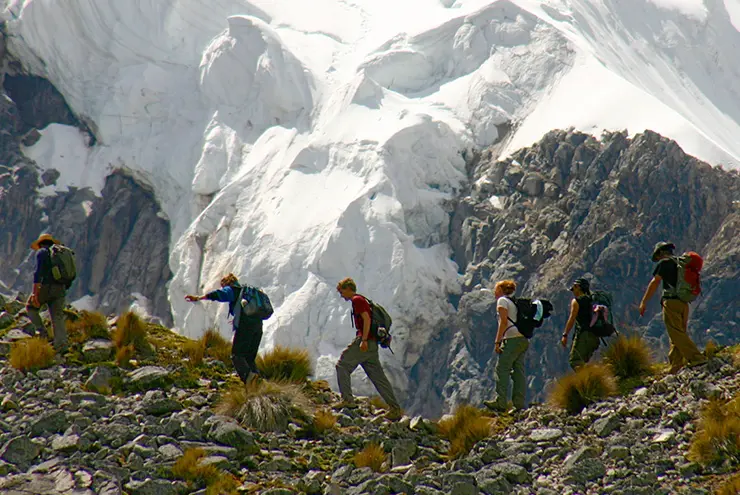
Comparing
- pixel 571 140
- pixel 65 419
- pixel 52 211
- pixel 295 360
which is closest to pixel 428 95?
pixel 571 140

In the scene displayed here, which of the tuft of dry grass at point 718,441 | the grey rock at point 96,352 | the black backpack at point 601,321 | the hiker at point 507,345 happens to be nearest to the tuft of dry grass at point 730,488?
the tuft of dry grass at point 718,441

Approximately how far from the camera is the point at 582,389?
53.1ft

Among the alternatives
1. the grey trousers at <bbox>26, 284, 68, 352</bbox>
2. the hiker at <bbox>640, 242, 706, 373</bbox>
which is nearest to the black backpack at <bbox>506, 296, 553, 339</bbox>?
the hiker at <bbox>640, 242, 706, 373</bbox>

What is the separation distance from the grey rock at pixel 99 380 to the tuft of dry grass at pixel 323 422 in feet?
10.9

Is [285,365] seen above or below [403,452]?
below

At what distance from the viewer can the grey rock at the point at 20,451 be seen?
1273 centimetres

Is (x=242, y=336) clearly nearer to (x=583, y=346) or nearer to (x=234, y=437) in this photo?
(x=234, y=437)

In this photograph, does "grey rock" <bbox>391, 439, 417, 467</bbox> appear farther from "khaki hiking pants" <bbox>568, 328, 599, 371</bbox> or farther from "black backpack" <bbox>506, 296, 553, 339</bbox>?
"khaki hiking pants" <bbox>568, 328, 599, 371</bbox>

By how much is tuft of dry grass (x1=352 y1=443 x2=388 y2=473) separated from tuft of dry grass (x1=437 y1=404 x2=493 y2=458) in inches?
55.0

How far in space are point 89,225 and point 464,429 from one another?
6254 centimetres

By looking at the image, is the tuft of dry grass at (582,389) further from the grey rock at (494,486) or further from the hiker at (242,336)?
the hiker at (242,336)

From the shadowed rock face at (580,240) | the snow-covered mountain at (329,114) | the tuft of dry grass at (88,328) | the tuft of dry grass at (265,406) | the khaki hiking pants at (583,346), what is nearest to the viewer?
the tuft of dry grass at (265,406)

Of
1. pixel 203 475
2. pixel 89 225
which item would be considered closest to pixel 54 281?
pixel 203 475

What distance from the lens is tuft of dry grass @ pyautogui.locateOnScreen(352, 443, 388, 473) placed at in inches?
541
